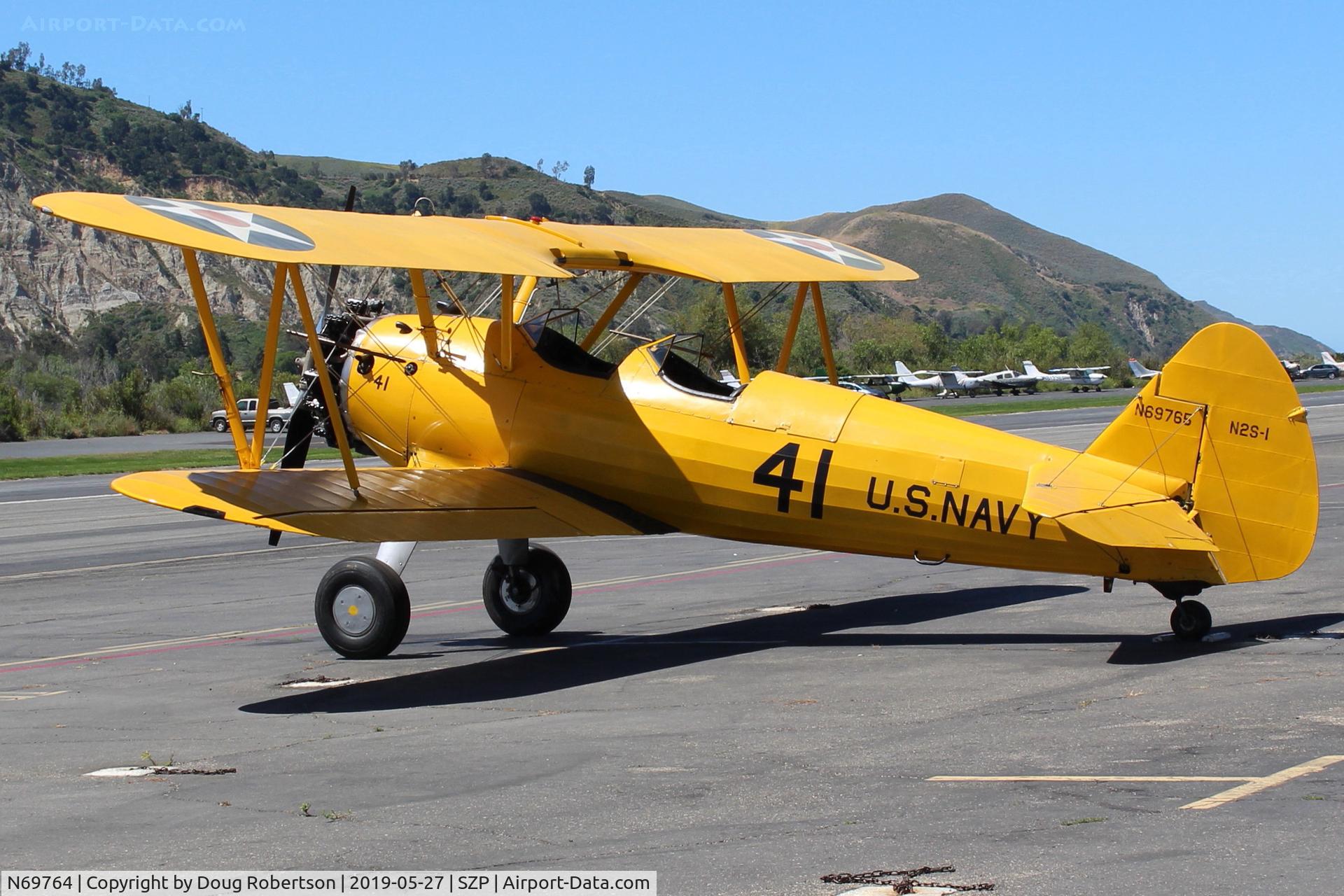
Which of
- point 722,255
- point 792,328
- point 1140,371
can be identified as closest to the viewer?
point 792,328

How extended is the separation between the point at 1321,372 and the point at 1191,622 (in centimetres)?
11096

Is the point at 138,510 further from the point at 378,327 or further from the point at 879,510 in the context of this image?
the point at 879,510

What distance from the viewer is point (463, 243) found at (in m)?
11.3

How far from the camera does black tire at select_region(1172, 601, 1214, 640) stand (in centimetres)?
1005

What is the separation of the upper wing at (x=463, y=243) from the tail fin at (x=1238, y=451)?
3787 millimetres

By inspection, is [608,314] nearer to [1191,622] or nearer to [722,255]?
[722,255]

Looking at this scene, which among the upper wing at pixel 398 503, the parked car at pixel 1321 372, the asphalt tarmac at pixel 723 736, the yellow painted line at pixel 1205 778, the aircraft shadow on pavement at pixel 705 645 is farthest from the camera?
the parked car at pixel 1321 372

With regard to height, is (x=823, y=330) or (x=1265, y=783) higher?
(x=823, y=330)

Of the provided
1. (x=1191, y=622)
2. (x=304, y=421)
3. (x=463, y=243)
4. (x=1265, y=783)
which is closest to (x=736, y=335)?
(x=463, y=243)

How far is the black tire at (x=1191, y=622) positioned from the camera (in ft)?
33.0

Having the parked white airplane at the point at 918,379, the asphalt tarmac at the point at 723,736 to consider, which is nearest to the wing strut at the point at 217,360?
the asphalt tarmac at the point at 723,736

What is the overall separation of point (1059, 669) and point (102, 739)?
20.2 feet

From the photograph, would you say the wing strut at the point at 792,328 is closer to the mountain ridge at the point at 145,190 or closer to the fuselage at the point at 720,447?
the fuselage at the point at 720,447
